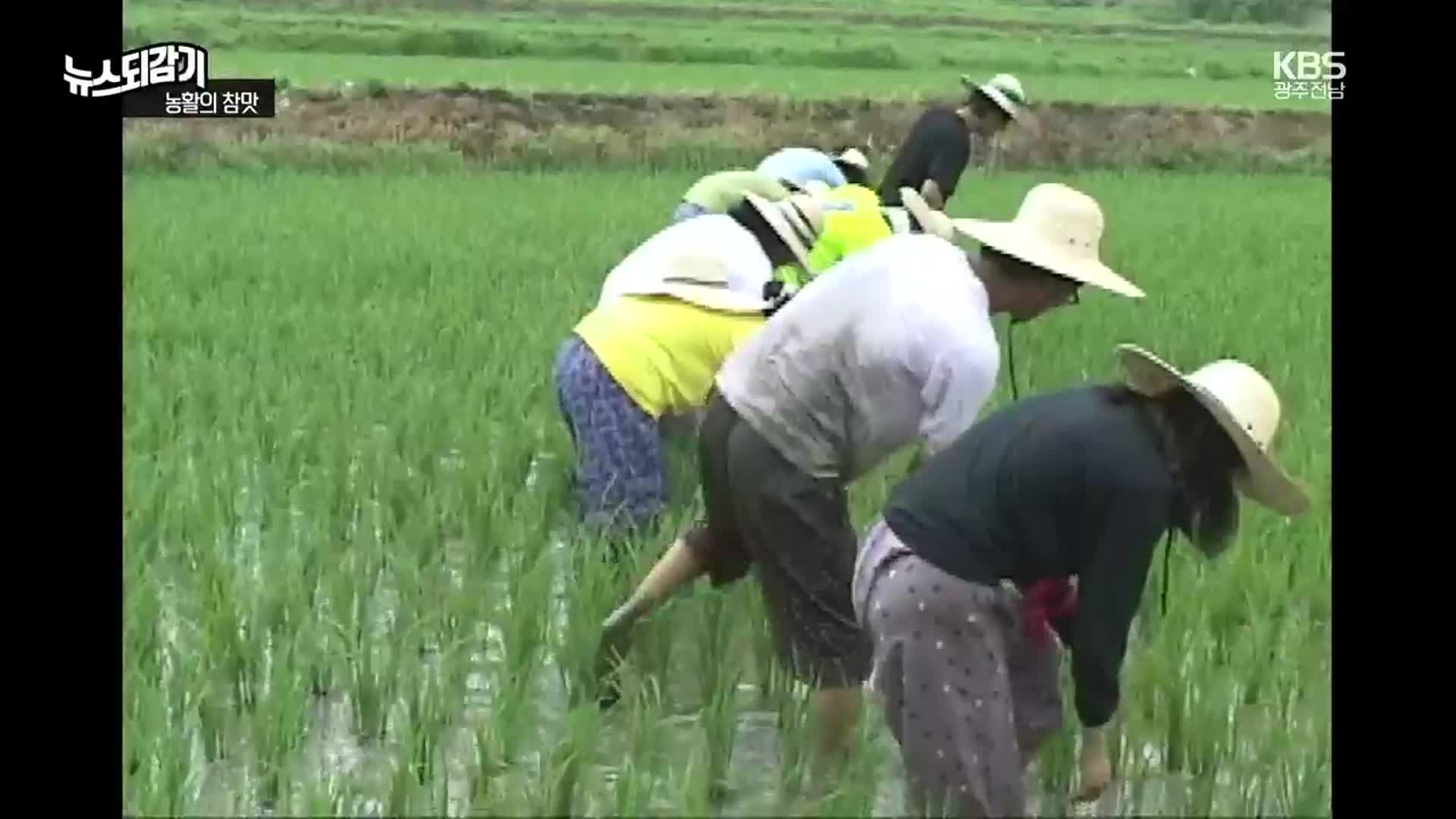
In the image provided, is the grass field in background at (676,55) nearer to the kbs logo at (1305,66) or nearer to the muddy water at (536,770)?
the kbs logo at (1305,66)

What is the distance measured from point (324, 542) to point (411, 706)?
932 mm

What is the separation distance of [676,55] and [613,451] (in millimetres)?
14155

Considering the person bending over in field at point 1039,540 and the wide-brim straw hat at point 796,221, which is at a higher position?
the wide-brim straw hat at point 796,221

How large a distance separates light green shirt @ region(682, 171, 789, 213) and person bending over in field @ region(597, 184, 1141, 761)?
102cm

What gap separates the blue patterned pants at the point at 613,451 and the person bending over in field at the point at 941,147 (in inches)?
76.5

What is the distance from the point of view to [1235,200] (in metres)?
11.3

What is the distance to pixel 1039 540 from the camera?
90.1 inches

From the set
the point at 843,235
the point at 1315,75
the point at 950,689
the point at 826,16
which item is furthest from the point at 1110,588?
the point at 826,16

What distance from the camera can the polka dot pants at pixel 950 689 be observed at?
2312 millimetres

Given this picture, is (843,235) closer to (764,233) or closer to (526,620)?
(764,233)

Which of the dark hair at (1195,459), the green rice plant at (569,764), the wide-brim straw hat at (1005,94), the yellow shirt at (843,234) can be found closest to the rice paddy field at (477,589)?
the green rice plant at (569,764)

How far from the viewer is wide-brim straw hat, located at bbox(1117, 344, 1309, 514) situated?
2.21 metres
